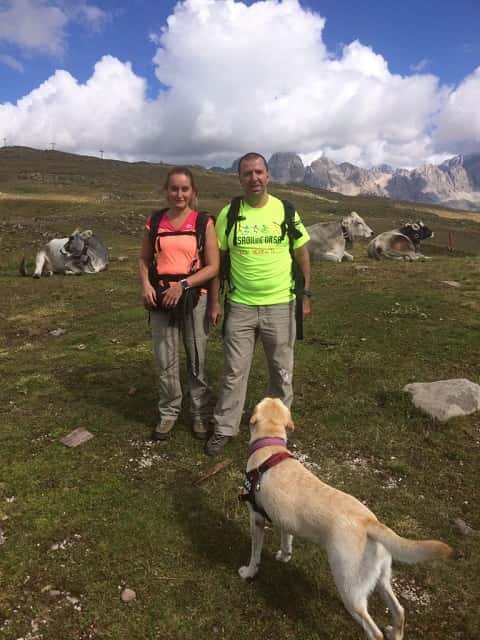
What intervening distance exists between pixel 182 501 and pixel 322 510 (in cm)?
234

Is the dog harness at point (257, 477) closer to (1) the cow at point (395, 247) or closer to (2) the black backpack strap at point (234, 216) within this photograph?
(2) the black backpack strap at point (234, 216)

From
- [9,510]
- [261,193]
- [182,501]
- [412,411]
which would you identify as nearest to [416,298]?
[412,411]

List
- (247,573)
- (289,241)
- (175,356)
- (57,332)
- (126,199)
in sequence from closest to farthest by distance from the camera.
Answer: (247,573)
(289,241)
(175,356)
(57,332)
(126,199)

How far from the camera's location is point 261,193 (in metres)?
5.47

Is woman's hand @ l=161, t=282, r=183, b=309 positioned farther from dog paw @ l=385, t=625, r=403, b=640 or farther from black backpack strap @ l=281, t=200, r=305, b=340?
dog paw @ l=385, t=625, r=403, b=640

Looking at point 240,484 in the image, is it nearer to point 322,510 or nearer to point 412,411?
point 322,510

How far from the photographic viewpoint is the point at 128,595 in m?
4.07

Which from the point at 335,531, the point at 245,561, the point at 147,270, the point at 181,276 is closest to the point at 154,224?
the point at 147,270

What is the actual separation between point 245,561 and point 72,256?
58.5 ft

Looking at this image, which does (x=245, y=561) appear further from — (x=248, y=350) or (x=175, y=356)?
(x=175, y=356)

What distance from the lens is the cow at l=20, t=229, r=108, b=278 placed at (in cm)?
1980

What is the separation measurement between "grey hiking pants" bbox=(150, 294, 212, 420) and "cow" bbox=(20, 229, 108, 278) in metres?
15.0

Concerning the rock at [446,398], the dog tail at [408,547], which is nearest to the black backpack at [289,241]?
the rock at [446,398]

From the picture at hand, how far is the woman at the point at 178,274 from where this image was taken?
5.84 meters
